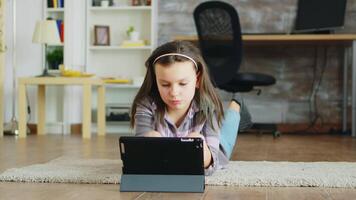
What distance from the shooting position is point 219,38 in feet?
13.2

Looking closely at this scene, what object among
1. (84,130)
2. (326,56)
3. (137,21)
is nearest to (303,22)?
(326,56)

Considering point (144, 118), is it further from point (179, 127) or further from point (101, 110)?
point (101, 110)

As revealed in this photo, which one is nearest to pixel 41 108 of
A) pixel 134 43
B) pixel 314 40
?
pixel 134 43

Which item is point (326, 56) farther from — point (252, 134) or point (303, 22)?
point (252, 134)

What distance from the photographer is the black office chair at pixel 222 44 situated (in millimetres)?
3963

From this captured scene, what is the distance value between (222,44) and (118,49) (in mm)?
1182

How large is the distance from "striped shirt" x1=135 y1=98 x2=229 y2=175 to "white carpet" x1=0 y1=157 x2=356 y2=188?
95 mm

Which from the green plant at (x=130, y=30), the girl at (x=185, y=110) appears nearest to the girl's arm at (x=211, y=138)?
the girl at (x=185, y=110)

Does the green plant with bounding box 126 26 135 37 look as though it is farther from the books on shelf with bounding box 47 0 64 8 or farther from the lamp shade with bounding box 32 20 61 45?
the lamp shade with bounding box 32 20 61 45

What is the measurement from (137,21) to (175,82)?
3.37 m

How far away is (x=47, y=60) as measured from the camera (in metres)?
4.75

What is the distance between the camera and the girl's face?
1604mm

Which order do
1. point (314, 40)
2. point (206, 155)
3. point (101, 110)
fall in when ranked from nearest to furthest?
point (206, 155) → point (314, 40) → point (101, 110)

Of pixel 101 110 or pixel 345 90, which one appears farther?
pixel 345 90
